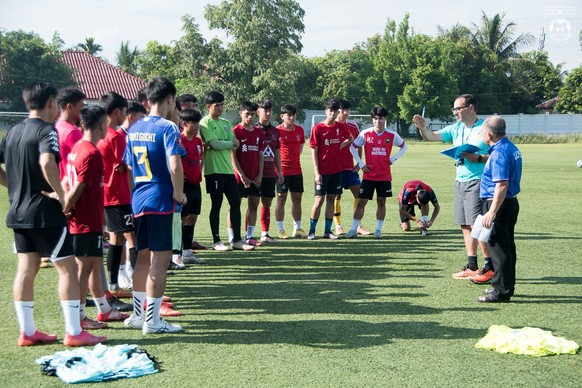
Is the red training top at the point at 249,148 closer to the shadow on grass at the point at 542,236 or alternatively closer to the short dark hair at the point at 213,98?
the short dark hair at the point at 213,98

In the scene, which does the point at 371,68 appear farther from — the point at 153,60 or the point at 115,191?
the point at 115,191

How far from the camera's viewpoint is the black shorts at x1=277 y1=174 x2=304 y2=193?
11305 mm

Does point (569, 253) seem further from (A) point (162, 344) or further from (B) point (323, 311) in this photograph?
(A) point (162, 344)

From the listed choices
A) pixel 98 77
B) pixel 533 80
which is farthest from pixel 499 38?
pixel 98 77

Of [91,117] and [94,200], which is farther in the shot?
[94,200]

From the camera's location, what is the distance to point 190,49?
203 feet

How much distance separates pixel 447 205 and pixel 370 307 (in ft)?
29.2

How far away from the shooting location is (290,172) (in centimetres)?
1141

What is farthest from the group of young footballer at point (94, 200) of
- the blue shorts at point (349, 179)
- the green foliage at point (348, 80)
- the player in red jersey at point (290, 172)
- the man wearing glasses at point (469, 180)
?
the green foliage at point (348, 80)

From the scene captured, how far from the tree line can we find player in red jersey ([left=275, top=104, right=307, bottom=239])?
4253 cm

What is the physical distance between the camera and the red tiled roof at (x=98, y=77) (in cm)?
5953

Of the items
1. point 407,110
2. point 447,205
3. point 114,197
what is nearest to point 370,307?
point 114,197

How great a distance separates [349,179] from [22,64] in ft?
137

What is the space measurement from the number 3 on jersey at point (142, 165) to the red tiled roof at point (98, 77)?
5559cm
